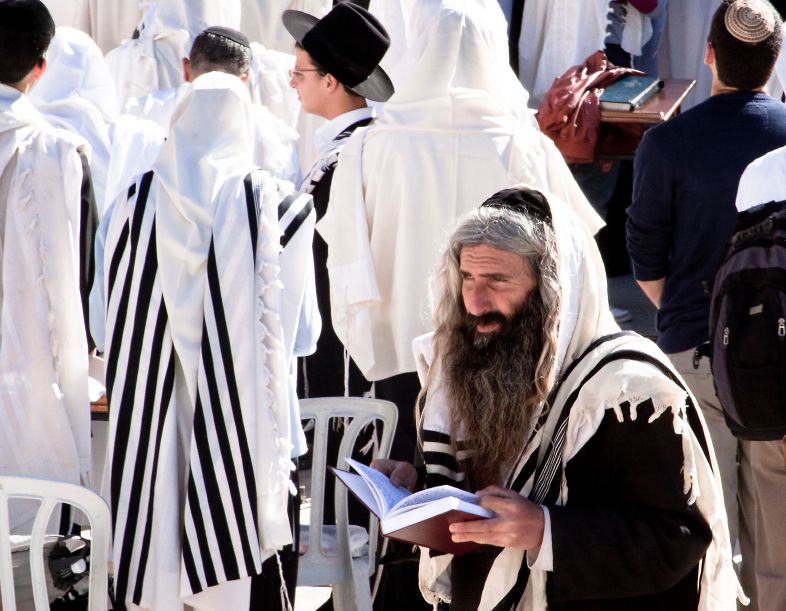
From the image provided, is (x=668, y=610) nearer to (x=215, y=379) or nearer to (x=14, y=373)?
(x=215, y=379)

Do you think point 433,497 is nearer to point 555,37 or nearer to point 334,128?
point 334,128

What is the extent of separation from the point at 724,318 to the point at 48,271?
1.89 meters

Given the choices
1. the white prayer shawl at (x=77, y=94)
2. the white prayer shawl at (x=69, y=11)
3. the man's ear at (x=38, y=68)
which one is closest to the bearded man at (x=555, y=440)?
the man's ear at (x=38, y=68)

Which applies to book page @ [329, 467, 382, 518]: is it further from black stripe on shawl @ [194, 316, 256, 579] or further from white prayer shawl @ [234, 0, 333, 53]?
white prayer shawl @ [234, 0, 333, 53]

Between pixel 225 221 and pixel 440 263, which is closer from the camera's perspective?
pixel 440 263

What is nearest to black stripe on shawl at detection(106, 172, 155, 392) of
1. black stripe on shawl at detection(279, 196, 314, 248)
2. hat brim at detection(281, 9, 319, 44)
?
black stripe on shawl at detection(279, 196, 314, 248)

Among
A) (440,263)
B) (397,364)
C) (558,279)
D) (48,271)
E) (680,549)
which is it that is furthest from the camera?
(397,364)

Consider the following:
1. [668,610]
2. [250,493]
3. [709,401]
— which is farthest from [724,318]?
[250,493]

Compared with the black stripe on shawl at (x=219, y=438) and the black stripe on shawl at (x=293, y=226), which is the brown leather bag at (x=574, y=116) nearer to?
the black stripe on shawl at (x=293, y=226)

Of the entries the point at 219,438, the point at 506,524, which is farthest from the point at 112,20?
the point at 506,524

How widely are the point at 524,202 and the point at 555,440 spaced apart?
0.48 m

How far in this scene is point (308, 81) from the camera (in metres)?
4.51

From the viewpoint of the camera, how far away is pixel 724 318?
10.3ft

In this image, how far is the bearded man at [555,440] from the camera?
2229mm
